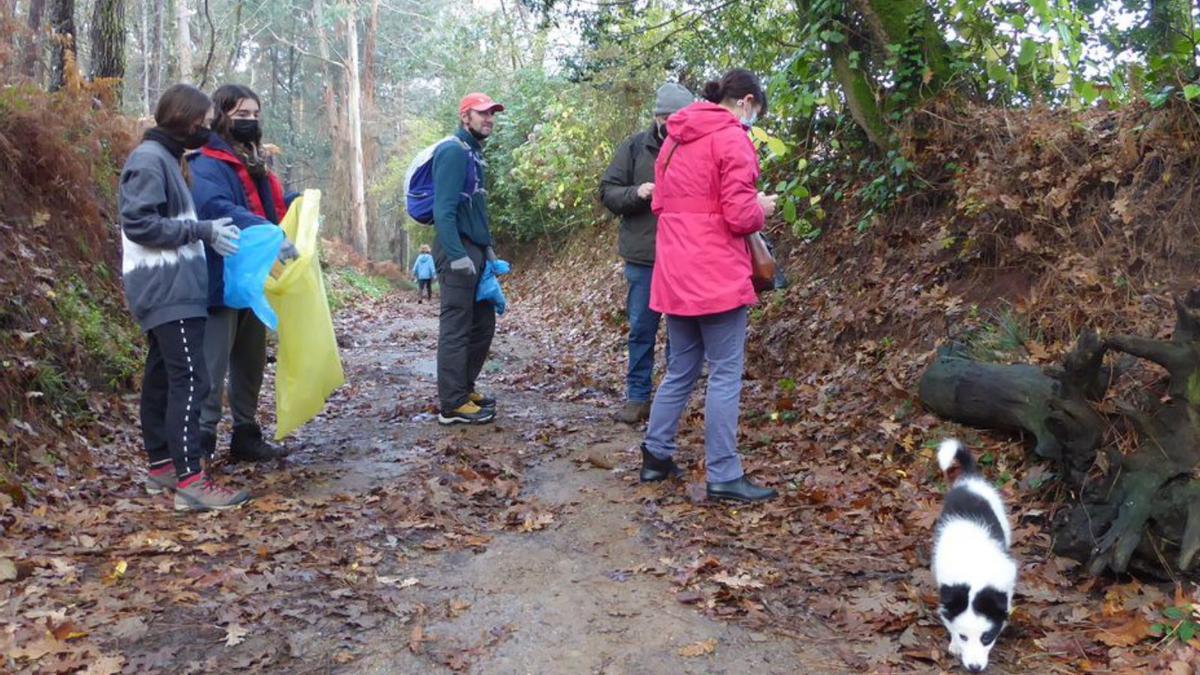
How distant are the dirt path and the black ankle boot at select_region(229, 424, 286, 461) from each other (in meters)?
0.31

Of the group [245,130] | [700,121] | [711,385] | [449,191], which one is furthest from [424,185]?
[711,385]

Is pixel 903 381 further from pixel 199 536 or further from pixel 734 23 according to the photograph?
pixel 734 23

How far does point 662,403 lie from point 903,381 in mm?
1991

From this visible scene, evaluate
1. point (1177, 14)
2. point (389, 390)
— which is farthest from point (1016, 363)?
point (389, 390)

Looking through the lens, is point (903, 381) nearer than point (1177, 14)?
Yes

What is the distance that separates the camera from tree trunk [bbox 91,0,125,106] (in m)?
9.10

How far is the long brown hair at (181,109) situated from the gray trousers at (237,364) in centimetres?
115

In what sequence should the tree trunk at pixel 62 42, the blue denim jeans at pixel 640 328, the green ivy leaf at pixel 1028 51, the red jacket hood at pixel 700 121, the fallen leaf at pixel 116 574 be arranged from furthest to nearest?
the tree trunk at pixel 62 42 < the blue denim jeans at pixel 640 328 < the green ivy leaf at pixel 1028 51 < the red jacket hood at pixel 700 121 < the fallen leaf at pixel 116 574

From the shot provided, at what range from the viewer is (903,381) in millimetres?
5988


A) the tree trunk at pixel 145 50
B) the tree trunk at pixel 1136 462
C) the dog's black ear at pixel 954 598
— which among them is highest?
the tree trunk at pixel 145 50

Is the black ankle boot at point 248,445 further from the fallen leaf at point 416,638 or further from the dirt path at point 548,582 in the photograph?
the fallen leaf at point 416,638

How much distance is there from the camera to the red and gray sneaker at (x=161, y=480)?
4918mm

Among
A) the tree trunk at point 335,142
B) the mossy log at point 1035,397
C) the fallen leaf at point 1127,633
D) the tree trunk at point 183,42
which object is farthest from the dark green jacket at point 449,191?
the tree trunk at point 335,142

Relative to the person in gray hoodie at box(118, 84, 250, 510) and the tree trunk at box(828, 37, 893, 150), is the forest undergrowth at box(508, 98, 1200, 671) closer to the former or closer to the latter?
the tree trunk at box(828, 37, 893, 150)
